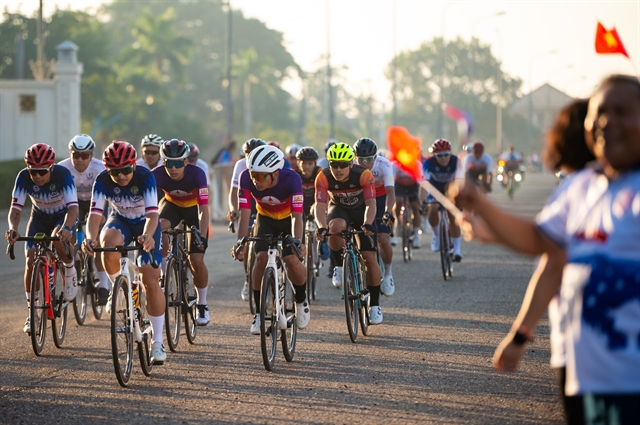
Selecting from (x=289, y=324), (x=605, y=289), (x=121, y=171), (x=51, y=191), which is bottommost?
(x=289, y=324)

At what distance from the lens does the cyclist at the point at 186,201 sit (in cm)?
1055

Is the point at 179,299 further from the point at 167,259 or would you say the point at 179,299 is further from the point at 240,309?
the point at 240,309

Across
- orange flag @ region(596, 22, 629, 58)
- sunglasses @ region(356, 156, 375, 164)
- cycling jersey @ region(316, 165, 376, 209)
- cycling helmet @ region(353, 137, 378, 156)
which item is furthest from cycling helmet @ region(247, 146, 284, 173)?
orange flag @ region(596, 22, 629, 58)

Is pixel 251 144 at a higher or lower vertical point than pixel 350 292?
higher

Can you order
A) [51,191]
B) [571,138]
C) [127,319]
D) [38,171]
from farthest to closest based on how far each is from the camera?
1. [51,191]
2. [38,171]
3. [127,319]
4. [571,138]

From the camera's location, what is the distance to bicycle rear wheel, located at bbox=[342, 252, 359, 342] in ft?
33.2

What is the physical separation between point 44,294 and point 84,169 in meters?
2.62

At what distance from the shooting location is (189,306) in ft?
34.2

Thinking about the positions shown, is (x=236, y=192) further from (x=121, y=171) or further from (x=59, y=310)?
(x=121, y=171)

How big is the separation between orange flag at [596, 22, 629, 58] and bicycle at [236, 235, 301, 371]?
3.68 m

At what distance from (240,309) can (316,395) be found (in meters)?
5.02

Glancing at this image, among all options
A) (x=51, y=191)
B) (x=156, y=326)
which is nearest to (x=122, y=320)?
(x=156, y=326)

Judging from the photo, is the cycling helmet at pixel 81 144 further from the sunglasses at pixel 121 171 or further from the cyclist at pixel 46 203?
the sunglasses at pixel 121 171

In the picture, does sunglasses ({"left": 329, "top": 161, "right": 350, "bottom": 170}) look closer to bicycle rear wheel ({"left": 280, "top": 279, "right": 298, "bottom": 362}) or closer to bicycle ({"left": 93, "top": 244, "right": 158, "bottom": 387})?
bicycle rear wheel ({"left": 280, "top": 279, "right": 298, "bottom": 362})
